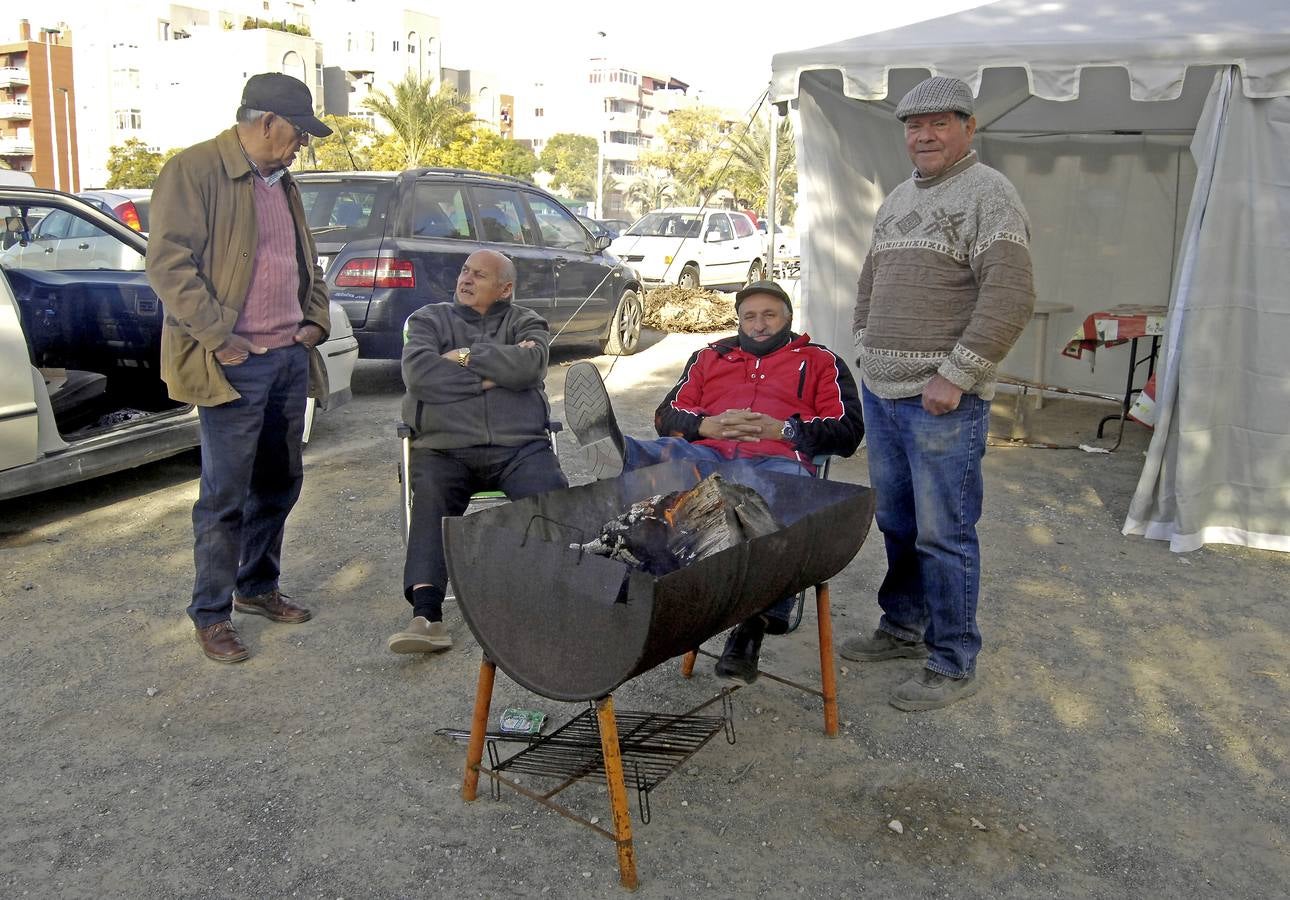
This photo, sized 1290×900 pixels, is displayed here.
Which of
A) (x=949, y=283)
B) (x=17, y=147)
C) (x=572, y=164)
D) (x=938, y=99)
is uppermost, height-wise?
(x=17, y=147)

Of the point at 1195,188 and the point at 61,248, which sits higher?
the point at 1195,188

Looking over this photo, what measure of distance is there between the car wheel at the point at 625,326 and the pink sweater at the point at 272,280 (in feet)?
22.3

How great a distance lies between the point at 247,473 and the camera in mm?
3779

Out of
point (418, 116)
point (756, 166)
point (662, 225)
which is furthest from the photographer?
point (756, 166)

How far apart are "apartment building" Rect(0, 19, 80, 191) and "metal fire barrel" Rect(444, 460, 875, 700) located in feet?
252

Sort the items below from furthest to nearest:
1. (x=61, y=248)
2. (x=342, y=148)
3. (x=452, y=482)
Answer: (x=342, y=148) → (x=61, y=248) → (x=452, y=482)

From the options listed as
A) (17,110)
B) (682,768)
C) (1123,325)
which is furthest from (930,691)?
(17,110)

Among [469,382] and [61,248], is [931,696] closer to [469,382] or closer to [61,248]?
[469,382]

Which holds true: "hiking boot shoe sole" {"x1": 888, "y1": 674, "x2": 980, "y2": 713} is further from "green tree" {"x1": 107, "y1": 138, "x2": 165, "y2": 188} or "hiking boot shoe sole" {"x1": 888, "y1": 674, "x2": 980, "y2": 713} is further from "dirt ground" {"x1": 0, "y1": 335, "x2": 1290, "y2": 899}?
"green tree" {"x1": 107, "y1": 138, "x2": 165, "y2": 188}

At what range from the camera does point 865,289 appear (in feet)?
12.7

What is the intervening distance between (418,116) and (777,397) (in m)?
31.4

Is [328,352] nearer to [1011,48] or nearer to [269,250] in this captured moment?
[269,250]

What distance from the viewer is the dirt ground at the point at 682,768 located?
2.71m

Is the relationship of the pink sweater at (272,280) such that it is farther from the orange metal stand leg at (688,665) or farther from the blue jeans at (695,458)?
the orange metal stand leg at (688,665)
